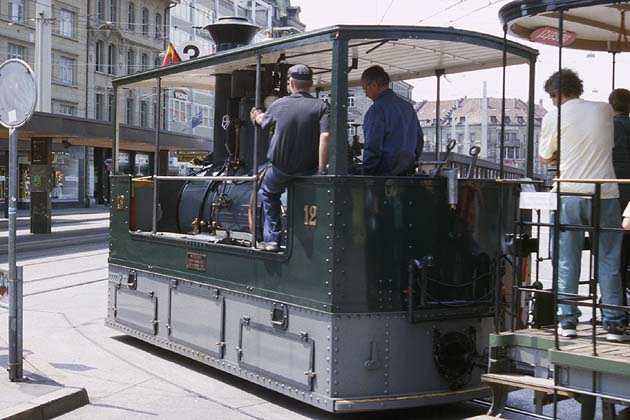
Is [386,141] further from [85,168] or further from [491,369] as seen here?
[85,168]

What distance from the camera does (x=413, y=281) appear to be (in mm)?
5855

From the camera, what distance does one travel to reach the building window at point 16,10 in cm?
3975

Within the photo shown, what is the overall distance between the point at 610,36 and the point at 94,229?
75.1 ft

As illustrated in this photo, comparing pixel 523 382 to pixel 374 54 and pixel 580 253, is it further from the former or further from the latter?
pixel 374 54

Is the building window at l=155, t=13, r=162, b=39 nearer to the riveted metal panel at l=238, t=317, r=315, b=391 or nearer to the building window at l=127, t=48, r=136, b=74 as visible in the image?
the building window at l=127, t=48, r=136, b=74

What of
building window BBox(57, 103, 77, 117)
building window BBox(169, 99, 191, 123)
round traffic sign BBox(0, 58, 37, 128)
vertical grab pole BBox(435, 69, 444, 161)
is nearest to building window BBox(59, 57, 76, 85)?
building window BBox(57, 103, 77, 117)

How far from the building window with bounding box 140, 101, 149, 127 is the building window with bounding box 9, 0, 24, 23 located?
12.4 m

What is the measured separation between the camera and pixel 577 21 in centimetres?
584

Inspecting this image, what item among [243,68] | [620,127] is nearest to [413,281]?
[620,127]

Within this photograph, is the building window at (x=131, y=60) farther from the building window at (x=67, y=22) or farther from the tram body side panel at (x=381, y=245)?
the tram body side panel at (x=381, y=245)

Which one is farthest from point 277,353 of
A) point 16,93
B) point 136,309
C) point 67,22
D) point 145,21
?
point 145,21

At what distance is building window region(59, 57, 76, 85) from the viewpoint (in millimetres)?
44125

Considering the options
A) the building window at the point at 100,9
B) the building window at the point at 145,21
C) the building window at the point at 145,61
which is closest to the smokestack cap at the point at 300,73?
the building window at the point at 100,9

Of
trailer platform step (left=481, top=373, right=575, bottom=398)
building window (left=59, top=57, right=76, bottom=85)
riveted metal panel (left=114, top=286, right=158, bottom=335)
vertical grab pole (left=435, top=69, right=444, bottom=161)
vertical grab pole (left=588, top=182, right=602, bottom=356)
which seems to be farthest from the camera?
building window (left=59, top=57, right=76, bottom=85)
